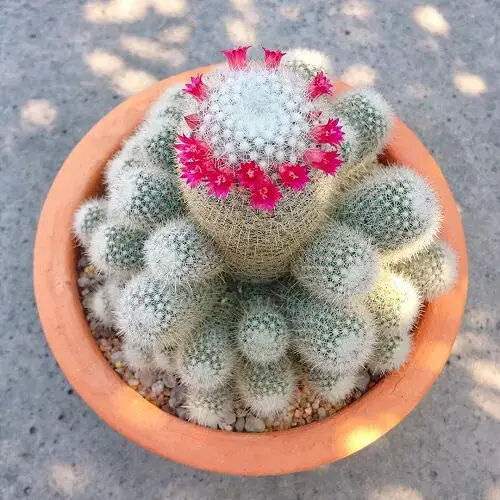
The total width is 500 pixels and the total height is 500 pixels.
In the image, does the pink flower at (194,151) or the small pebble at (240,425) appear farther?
the small pebble at (240,425)

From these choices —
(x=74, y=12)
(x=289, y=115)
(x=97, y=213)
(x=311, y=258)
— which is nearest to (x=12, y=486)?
(x=97, y=213)

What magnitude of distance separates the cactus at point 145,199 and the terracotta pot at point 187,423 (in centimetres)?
45

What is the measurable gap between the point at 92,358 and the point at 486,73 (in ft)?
7.66

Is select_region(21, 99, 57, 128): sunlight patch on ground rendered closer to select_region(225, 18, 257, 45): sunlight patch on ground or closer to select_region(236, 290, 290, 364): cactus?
select_region(225, 18, 257, 45): sunlight patch on ground

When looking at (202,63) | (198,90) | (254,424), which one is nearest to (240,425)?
(254,424)

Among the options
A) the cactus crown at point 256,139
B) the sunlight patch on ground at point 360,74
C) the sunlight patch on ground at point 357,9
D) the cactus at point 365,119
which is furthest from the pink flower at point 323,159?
the sunlight patch on ground at point 357,9

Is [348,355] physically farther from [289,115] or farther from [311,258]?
[289,115]

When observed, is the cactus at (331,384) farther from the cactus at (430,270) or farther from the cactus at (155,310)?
the cactus at (155,310)

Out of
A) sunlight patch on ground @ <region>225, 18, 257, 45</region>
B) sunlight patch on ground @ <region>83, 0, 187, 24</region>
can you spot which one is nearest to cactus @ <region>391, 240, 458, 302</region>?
sunlight patch on ground @ <region>225, 18, 257, 45</region>

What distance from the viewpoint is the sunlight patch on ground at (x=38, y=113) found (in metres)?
2.69

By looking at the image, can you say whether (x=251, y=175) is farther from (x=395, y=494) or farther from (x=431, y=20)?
(x=431, y=20)

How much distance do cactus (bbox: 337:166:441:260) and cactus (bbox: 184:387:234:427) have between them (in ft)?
2.17

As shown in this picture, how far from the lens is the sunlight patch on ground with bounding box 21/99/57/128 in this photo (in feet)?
8.82

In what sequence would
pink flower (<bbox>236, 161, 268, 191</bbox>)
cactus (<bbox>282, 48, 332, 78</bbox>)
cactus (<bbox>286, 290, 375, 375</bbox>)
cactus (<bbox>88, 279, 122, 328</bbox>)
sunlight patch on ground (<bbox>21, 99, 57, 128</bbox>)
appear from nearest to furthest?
pink flower (<bbox>236, 161, 268, 191</bbox>)
cactus (<bbox>286, 290, 375, 375</bbox>)
cactus (<bbox>282, 48, 332, 78</bbox>)
cactus (<bbox>88, 279, 122, 328</bbox>)
sunlight patch on ground (<bbox>21, 99, 57, 128</bbox>)
